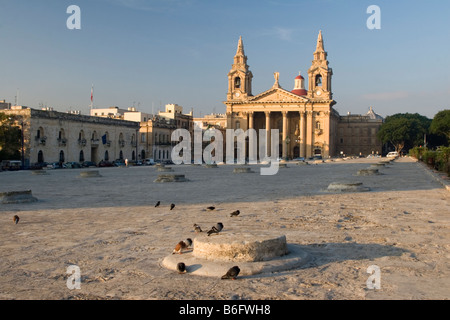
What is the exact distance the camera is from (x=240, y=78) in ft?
303

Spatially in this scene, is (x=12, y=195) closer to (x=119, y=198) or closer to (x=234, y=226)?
(x=119, y=198)

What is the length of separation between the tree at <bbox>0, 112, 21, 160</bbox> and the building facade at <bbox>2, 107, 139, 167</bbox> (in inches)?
32.5

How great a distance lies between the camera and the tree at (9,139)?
48031 millimetres

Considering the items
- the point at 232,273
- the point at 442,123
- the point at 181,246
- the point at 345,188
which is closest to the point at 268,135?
the point at 442,123

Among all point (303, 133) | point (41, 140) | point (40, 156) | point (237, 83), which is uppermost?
point (237, 83)

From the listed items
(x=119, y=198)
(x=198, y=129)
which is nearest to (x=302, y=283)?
(x=119, y=198)

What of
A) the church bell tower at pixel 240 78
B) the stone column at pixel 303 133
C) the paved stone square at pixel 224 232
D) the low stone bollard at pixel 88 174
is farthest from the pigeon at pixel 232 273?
the church bell tower at pixel 240 78

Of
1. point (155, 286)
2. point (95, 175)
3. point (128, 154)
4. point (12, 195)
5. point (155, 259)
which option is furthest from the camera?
point (128, 154)

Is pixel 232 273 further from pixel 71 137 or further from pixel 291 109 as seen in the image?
pixel 291 109

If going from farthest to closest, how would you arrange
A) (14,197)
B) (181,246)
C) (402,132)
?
(402,132) < (14,197) < (181,246)

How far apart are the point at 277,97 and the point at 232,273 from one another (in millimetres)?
86606

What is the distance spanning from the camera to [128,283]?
5.59 m

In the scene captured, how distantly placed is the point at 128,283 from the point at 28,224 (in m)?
5.58

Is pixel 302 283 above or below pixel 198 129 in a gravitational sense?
below
